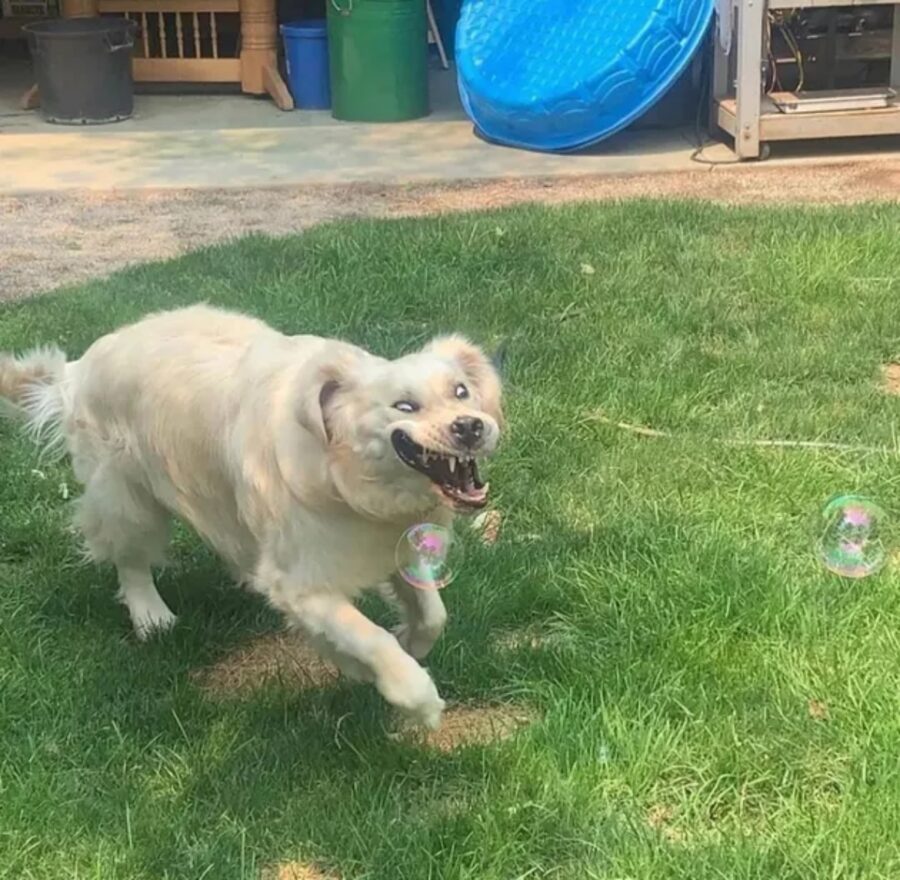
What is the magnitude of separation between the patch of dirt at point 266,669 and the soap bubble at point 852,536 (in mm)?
1334

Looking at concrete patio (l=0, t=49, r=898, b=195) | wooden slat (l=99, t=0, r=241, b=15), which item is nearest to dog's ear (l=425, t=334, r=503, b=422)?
concrete patio (l=0, t=49, r=898, b=195)

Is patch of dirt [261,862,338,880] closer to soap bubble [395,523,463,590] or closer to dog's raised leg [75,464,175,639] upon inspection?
soap bubble [395,523,463,590]

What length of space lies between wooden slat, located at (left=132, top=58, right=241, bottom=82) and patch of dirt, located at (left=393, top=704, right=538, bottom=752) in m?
9.05

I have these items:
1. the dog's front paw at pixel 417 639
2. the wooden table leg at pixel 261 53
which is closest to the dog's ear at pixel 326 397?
the dog's front paw at pixel 417 639

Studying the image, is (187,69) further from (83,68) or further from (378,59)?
(378,59)

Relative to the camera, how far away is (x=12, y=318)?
6180 mm

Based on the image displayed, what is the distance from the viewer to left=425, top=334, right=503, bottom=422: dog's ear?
2.83m

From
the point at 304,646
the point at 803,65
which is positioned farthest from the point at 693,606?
the point at 803,65

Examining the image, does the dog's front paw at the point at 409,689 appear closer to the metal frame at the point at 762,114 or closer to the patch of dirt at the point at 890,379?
the patch of dirt at the point at 890,379

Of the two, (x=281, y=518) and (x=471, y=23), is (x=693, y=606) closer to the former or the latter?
(x=281, y=518)

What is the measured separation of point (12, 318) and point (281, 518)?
3548 mm

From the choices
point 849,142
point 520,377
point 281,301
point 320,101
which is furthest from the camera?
point 320,101

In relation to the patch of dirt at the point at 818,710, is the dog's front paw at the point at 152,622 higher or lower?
lower

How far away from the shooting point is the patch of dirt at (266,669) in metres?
3.54
